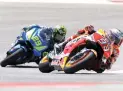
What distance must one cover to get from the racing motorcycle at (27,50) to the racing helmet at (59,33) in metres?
0.62

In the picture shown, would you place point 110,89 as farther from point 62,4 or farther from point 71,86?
point 62,4

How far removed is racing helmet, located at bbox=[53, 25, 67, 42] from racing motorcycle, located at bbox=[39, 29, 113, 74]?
1111 millimetres

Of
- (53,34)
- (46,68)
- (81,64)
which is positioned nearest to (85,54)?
(81,64)

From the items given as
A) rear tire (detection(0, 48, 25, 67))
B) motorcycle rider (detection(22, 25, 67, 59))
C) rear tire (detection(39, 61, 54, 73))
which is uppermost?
motorcycle rider (detection(22, 25, 67, 59))

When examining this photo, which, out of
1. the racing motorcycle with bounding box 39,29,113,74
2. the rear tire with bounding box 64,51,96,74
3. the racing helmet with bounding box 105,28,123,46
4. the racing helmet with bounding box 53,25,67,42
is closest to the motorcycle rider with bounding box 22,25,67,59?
the racing helmet with bounding box 53,25,67,42

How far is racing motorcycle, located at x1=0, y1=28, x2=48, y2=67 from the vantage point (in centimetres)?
1384

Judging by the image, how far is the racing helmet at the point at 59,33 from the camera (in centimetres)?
1296

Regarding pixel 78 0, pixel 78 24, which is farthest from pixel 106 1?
pixel 78 24

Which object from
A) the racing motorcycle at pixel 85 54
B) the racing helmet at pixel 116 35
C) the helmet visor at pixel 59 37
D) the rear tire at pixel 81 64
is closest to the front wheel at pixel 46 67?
the racing motorcycle at pixel 85 54

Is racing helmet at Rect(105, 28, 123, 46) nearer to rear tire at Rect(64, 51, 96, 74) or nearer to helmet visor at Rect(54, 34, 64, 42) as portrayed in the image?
rear tire at Rect(64, 51, 96, 74)

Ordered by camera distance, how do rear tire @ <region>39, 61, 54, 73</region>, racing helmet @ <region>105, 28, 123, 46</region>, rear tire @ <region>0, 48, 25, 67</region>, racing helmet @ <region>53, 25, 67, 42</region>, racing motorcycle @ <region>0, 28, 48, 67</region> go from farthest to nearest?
rear tire @ <region>0, 48, 25, 67</region>, racing motorcycle @ <region>0, 28, 48, 67</region>, racing helmet @ <region>53, 25, 67, 42</region>, rear tire @ <region>39, 61, 54, 73</region>, racing helmet @ <region>105, 28, 123, 46</region>

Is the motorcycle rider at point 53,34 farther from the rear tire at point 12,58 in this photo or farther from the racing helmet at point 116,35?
the racing helmet at point 116,35

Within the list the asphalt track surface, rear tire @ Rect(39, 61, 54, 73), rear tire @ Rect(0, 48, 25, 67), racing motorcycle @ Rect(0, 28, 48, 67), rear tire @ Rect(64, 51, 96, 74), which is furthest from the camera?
the asphalt track surface

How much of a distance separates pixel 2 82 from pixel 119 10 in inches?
893
